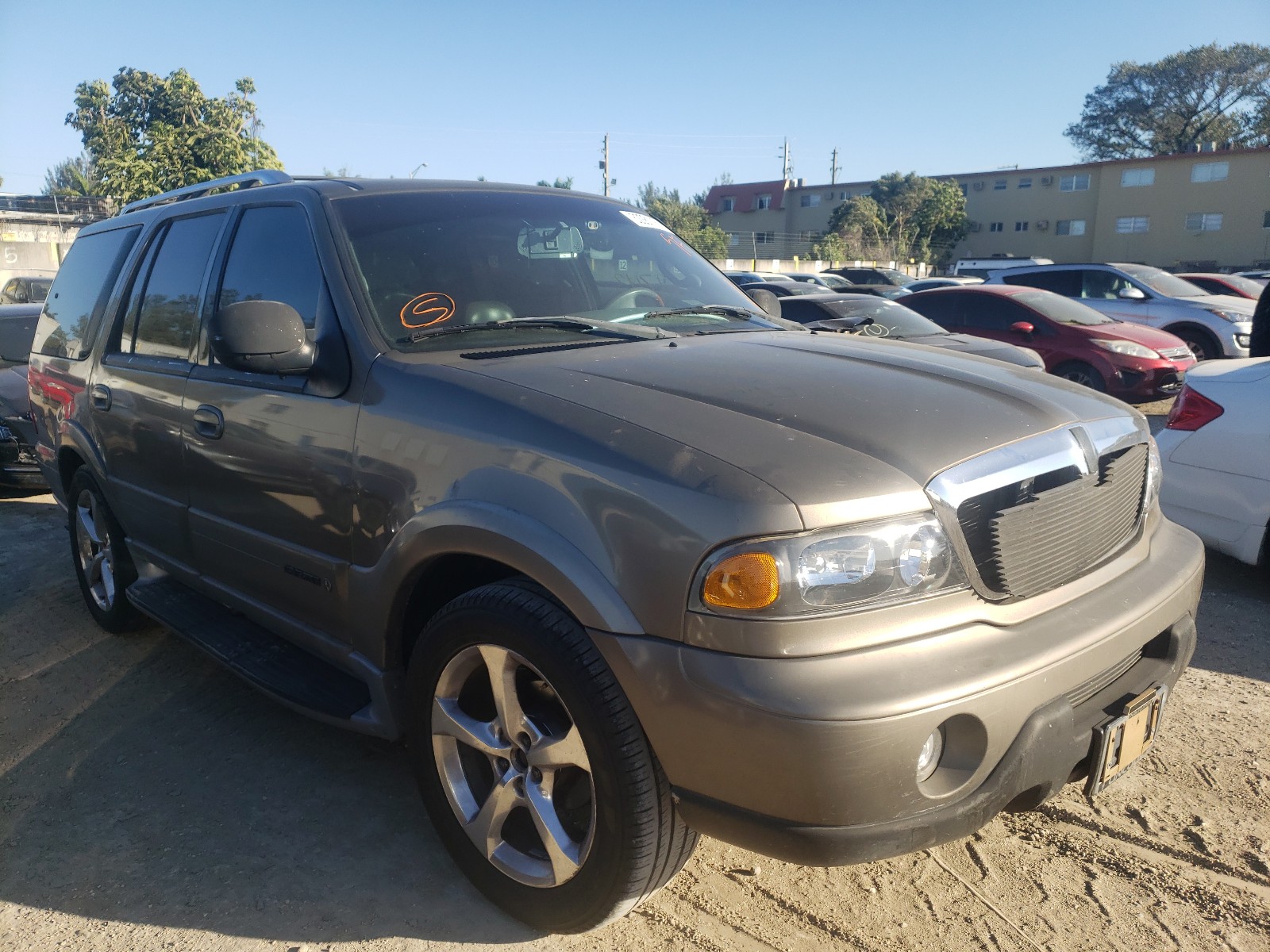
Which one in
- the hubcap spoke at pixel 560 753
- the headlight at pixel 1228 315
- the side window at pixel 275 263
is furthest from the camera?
the headlight at pixel 1228 315

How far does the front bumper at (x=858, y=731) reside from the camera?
1.81 meters

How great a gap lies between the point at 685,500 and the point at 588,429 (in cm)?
35

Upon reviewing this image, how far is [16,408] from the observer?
7793 millimetres

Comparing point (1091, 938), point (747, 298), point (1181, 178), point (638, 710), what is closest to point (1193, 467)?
point (747, 298)

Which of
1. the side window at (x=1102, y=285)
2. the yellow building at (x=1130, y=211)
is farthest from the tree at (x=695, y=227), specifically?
the side window at (x=1102, y=285)

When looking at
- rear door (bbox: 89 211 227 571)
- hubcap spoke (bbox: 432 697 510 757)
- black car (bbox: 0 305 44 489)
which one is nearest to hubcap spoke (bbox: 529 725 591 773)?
hubcap spoke (bbox: 432 697 510 757)

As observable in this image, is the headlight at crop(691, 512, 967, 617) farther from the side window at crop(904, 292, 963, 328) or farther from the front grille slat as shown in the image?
the side window at crop(904, 292, 963, 328)

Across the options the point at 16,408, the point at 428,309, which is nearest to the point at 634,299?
the point at 428,309

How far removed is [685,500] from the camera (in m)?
1.93

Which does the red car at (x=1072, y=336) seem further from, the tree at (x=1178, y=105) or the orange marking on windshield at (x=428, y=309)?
the tree at (x=1178, y=105)

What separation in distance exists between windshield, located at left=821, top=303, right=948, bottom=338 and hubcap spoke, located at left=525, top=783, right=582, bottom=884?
843 centimetres

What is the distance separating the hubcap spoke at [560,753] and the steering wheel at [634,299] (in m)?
1.58

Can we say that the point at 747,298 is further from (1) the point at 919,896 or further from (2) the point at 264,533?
(1) the point at 919,896

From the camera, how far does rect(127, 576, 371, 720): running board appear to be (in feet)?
9.36
